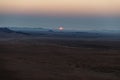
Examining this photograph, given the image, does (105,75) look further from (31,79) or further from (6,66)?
(6,66)

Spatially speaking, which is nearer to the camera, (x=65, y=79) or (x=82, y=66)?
(x=65, y=79)

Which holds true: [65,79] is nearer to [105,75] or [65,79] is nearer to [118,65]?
A: [105,75]

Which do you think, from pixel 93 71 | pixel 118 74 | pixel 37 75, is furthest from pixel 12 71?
pixel 118 74

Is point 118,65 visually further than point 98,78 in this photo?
Yes

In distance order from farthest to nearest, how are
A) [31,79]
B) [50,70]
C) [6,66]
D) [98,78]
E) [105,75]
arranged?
[6,66] → [50,70] → [105,75] → [98,78] → [31,79]

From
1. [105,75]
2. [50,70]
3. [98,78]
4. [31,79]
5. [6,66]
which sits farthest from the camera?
[6,66]

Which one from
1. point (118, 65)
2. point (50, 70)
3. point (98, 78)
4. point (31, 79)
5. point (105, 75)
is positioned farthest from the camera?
point (118, 65)

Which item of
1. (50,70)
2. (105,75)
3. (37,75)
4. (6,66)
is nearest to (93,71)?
(105,75)

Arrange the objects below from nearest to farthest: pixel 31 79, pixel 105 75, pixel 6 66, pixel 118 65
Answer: pixel 31 79, pixel 105 75, pixel 6 66, pixel 118 65
